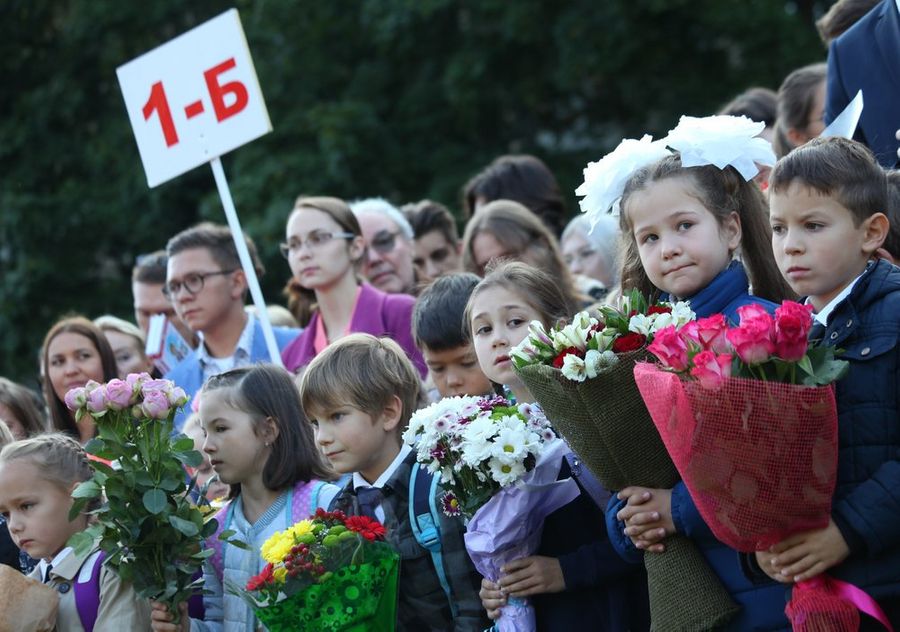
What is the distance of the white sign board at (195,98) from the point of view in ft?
24.2

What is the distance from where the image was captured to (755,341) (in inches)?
138

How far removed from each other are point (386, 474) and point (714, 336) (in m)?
1.92

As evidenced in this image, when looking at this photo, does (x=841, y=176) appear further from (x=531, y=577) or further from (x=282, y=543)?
(x=282, y=543)

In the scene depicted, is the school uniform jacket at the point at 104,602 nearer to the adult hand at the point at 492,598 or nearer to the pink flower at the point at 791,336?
the adult hand at the point at 492,598

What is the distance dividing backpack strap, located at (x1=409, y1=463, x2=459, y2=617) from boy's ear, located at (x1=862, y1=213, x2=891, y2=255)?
170 cm

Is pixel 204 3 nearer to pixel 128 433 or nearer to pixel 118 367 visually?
pixel 118 367

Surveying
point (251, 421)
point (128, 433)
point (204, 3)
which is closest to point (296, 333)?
point (251, 421)

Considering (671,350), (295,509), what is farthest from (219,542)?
(671,350)

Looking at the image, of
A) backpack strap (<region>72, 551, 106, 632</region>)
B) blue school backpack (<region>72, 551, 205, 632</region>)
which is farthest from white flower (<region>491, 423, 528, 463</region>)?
backpack strap (<region>72, 551, 106, 632</region>)

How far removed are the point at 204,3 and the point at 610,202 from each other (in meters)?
12.9

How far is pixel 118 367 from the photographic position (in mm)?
7922

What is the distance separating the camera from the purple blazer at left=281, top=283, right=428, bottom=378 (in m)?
6.84

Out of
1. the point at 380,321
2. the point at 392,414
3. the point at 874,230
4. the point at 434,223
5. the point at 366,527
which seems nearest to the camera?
the point at 874,230

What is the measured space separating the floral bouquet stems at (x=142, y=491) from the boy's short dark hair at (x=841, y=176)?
234 centimetres
